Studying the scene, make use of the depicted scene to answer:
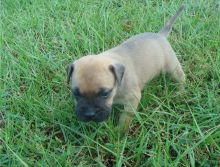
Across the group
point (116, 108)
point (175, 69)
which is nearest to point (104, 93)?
point (116, 108)

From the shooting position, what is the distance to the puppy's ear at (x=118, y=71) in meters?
3.69

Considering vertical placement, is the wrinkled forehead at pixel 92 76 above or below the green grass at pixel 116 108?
above

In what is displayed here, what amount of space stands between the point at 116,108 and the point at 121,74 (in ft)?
1.70

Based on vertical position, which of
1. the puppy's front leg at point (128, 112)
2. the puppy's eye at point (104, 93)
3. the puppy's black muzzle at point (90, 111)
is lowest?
the puppy's front leg at point (128, 112)

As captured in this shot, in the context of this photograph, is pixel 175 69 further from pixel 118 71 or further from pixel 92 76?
pixel 92 76

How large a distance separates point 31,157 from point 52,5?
9.87ft

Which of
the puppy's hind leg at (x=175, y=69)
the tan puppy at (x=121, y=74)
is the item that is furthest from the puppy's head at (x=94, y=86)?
the puppy's hind leg at (x=175, y=69)

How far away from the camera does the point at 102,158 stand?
3.65 metres

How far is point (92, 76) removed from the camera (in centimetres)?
352

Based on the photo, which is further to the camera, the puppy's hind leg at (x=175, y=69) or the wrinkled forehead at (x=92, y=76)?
the puppy's hind leg at (x=175, y=69)

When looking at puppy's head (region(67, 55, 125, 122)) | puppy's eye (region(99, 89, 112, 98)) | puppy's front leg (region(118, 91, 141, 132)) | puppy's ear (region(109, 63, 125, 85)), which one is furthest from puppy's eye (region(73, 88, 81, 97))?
puppy's front leg (region(118, 91, 141, 132))

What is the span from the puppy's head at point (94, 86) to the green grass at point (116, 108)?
0.88 feet

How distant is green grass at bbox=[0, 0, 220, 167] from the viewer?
3.59 meters

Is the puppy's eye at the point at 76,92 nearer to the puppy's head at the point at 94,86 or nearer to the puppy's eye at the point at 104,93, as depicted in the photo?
the puppy's head at the point at 94,86
